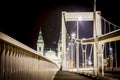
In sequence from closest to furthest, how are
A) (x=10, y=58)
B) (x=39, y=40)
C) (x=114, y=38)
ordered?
(x=10, y=58) < (x=114, y=38) < (x=39, y=40)

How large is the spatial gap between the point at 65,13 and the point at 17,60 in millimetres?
49984

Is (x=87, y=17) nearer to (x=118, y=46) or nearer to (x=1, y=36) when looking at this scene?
(x=118, y=46)

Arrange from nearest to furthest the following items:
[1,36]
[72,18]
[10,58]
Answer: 1. [1,36]
2. [10,58]
3. [72,18]

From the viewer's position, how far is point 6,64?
3752 mm

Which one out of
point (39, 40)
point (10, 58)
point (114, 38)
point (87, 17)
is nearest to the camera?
point (10, 58)

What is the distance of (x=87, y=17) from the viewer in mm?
48250

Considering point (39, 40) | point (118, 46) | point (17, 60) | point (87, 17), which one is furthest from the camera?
point (39, 40)

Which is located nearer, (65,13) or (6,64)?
(6,64)

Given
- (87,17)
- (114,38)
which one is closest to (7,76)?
(114,38)

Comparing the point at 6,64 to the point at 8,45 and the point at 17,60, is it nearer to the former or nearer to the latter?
the point at 8,45

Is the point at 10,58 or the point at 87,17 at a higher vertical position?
the point at 87,17

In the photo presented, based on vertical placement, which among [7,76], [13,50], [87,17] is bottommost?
[7,76]

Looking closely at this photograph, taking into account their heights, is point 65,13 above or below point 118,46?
Answer: above

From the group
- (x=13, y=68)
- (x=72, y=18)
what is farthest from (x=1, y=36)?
(x=72, y=18)
